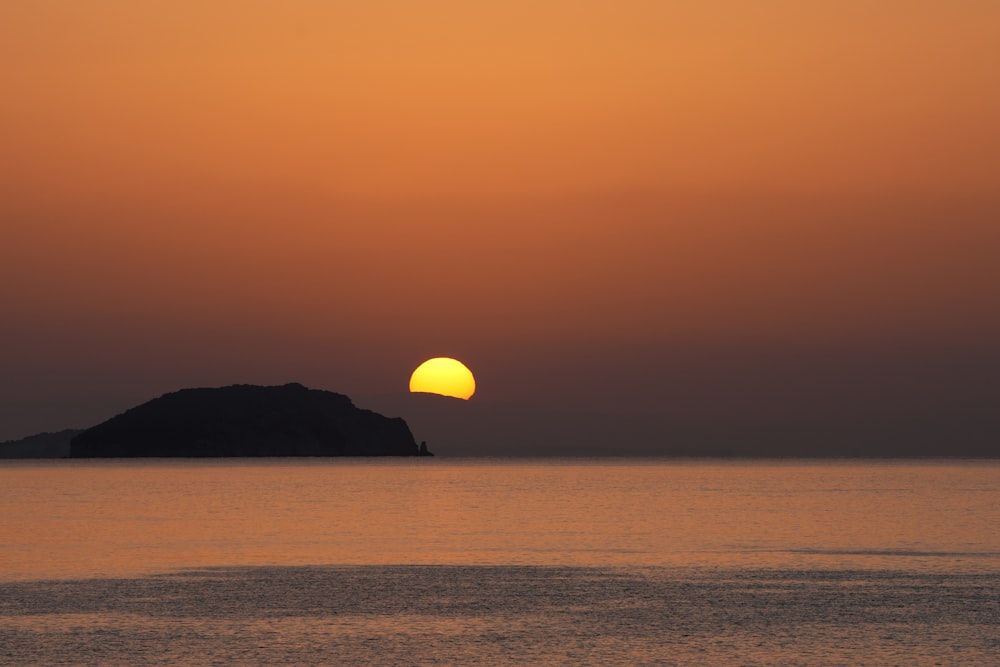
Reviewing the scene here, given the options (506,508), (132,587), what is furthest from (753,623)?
(506,508)

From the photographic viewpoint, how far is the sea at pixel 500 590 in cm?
4400

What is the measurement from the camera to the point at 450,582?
64.7m

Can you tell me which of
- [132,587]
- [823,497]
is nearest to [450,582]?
[132,587]

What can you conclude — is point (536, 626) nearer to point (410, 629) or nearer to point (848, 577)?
point (410, 629)

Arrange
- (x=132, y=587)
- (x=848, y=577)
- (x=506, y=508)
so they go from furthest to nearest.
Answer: (x=506, y=508), (x=848, y=577), (x=132, y=587)

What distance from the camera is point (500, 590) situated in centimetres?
6094

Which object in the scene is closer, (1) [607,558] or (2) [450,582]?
(2) [450,582]

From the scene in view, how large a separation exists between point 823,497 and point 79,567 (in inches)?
4858

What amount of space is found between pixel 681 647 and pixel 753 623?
5.98 meters

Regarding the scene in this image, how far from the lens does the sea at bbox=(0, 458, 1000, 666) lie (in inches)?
1732

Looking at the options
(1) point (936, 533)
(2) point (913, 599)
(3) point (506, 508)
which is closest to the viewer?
(2) point (913, 599)

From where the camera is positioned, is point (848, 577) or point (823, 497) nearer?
point (848, 577)

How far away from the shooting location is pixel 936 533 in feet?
331

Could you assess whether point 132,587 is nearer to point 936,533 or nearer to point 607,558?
point 607,558
